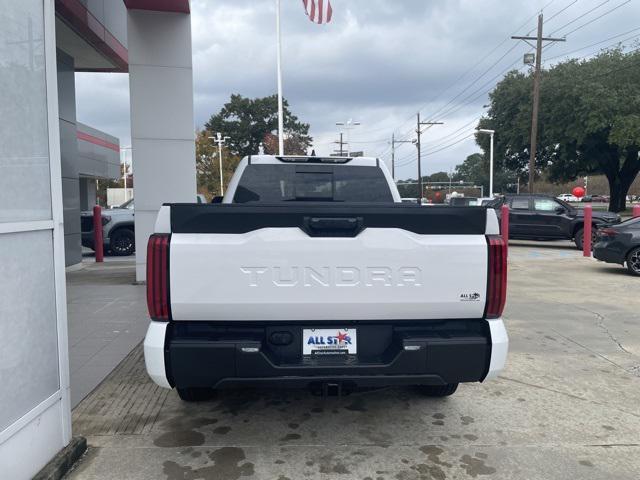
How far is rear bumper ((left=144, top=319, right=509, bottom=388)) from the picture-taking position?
3.12 m

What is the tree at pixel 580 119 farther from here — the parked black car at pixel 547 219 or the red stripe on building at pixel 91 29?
the red stripe on building at pixel 91 29

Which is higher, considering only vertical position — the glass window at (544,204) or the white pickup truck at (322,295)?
the glass window at (544,204)

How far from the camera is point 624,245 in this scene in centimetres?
1145

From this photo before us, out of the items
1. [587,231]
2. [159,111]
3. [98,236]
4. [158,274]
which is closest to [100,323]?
[159,111]

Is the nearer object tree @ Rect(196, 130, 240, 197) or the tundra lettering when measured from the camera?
the tundra lettering

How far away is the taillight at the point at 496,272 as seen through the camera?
3.22 meters

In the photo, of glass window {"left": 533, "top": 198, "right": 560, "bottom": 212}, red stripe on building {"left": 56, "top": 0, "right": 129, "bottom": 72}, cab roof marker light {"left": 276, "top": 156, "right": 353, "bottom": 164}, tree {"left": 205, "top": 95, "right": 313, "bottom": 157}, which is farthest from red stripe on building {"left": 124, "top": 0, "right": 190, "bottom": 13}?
tree {"left": 205, "top": 95, "right": 313, "bottom": 157}

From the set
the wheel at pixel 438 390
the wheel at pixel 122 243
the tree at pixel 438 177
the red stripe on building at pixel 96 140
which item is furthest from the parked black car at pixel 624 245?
the tree at pixel 438 177

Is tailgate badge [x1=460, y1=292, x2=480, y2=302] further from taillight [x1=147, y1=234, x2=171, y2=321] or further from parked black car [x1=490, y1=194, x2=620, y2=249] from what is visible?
parked black car [x1=490, y1=194, x2=620, y2=249]

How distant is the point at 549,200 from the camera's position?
1773cm

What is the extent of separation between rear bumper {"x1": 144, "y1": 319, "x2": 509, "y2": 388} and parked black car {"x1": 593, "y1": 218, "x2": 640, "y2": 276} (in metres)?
9.69

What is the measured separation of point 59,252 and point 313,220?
156cm

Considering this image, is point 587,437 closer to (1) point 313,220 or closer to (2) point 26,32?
(1) point 313,220

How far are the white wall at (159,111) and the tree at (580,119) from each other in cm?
3086
